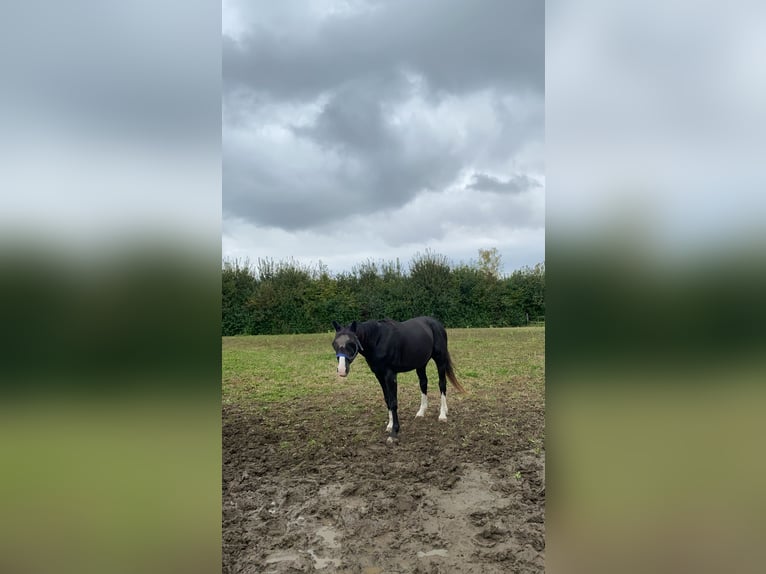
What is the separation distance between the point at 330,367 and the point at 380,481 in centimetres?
840

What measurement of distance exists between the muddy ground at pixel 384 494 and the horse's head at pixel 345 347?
1391mm

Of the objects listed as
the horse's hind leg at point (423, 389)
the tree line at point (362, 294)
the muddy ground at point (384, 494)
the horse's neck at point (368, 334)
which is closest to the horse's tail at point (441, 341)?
the horse's hind leg at point (423, 389)

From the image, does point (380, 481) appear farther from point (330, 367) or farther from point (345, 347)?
point (330, 367)

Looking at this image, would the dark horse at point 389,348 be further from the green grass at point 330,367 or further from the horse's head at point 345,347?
the green grass at point 330,367

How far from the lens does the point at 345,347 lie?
18.7 ft

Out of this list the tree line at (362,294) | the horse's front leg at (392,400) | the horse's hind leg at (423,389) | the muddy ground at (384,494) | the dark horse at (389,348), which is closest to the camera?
the muddy ground at (384,494)

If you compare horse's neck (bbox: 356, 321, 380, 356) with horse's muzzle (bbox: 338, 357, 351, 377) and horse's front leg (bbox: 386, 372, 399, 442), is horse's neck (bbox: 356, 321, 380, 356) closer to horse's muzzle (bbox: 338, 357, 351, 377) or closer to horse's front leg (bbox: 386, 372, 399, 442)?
horse's front leg (bbox: 386, 372, 399, 442)

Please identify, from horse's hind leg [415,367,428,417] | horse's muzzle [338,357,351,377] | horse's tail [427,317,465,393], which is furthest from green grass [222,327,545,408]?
horse's muzzle [338,357,351,377]

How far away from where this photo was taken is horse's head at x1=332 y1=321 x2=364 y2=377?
560 cm

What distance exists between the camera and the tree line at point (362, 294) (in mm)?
19297

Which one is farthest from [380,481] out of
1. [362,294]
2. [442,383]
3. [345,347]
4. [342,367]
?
[362,294]

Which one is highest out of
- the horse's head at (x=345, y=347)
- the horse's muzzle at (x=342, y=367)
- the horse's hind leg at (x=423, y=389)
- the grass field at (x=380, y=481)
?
the horse's head at (x=345, y=347)

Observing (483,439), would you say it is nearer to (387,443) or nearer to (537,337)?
(387,443)
